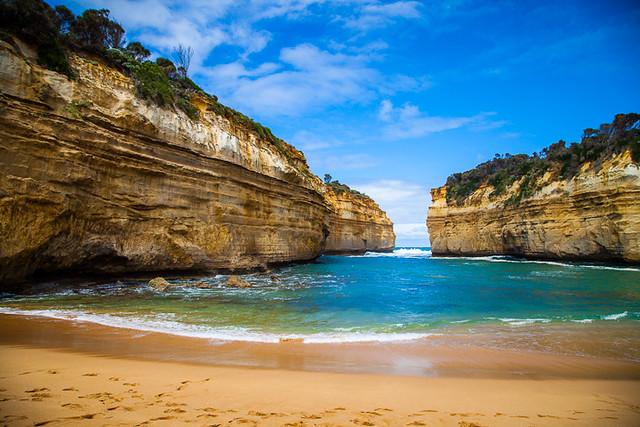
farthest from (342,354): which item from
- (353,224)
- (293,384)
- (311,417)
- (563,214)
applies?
(353,224)

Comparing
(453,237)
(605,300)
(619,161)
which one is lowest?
(605,300)

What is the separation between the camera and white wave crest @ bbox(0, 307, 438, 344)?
23.6 ft

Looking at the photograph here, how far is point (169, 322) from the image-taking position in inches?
335

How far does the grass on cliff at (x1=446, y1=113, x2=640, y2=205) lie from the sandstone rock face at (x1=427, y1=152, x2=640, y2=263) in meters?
0.83

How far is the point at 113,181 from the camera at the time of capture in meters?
14.2

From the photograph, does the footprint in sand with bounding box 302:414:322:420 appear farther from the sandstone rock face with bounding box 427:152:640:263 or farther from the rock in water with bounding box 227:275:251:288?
the sandstone rock face with bounding box 427:152:640:263

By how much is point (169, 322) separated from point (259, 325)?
7.34 feet

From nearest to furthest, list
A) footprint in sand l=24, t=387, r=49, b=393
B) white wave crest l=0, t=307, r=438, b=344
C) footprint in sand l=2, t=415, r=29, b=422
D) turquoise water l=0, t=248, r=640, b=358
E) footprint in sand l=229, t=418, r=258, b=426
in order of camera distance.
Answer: footprint in sand l=2, t=415, r=29, b=422
footprint in sand l=229, t=418, r=258, b=426
footprint in sand l=24, t=387, r=49, b=393
white wave crest l=0, t=307, r=438, b=344
turquoise water l=0, t=248, r=640, b=358

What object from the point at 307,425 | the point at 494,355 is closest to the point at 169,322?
the point at 307,425

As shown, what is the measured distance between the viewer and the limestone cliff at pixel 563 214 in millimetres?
24203

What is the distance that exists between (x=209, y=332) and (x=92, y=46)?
562 inches

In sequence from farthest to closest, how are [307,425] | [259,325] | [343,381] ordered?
[259,325]
[343,381]
[307,425]

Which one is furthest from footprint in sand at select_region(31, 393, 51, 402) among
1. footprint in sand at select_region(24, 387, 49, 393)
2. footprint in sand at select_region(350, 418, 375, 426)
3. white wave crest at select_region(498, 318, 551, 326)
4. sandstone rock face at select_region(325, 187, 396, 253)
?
sandstone rock face at select_region(325, 187, 396, 253)

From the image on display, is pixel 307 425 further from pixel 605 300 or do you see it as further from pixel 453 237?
pixel 453 237
